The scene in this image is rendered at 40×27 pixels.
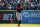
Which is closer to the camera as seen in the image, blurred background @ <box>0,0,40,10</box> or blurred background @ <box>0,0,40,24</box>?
blurred background @ <box>0,0,40,24</box>

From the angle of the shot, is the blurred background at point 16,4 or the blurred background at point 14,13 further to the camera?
the blurred background at point 16,4

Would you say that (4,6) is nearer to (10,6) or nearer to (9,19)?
(10,6)

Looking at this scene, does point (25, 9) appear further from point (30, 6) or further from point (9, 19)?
point (9, 19)

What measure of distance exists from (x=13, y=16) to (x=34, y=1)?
280cm

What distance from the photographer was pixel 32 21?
30.6 feet

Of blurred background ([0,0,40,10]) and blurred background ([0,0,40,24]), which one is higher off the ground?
blurred background ([0,0,40,10])

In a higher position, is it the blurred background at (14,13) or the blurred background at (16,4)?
the blurred background at (16,4)

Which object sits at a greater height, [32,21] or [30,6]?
[30,6]

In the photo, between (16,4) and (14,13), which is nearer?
(14,13)

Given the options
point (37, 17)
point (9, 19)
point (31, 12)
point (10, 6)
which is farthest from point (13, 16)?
point (37, 17)

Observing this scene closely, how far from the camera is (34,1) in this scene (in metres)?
9.73

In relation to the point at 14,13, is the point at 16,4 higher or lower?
higher

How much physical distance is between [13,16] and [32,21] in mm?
2051

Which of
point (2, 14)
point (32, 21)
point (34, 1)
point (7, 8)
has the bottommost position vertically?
Answer: point (32, 21)
